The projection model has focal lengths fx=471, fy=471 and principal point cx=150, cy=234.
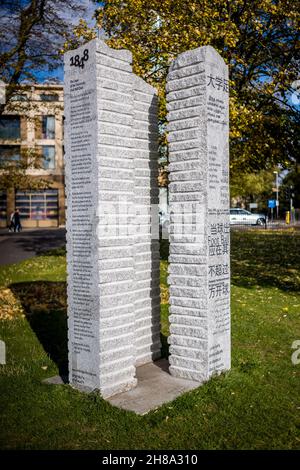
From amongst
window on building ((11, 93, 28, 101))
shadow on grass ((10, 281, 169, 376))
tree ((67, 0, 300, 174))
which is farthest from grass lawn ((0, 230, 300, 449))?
tree ((67, 0, 300, 174))

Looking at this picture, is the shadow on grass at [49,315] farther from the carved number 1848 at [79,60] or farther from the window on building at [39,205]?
the window on building at [39,205]

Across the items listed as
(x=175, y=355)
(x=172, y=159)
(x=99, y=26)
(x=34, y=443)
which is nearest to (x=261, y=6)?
(x=99, y=26)

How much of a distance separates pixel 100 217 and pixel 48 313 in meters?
5.59

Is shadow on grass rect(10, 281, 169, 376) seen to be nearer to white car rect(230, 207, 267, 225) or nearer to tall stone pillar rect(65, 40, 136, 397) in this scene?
tall stone pillar rect(65, 40, 136, 397)

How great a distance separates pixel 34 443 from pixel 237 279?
405 inches

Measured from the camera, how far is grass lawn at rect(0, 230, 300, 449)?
15.3 feet

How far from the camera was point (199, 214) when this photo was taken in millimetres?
5969

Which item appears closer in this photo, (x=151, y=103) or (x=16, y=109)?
(x=151, y=103)

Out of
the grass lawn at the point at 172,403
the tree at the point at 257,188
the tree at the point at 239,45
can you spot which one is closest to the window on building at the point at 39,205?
the tree at the point at 257,188

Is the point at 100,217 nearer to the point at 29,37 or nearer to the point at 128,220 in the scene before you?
the point at 128,220

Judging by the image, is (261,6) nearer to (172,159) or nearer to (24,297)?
(172,159)

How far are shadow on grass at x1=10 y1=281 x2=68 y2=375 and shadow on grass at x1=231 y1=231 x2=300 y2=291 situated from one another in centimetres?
513

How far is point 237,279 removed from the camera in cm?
1418

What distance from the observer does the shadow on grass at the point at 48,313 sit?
7871 millimetres
